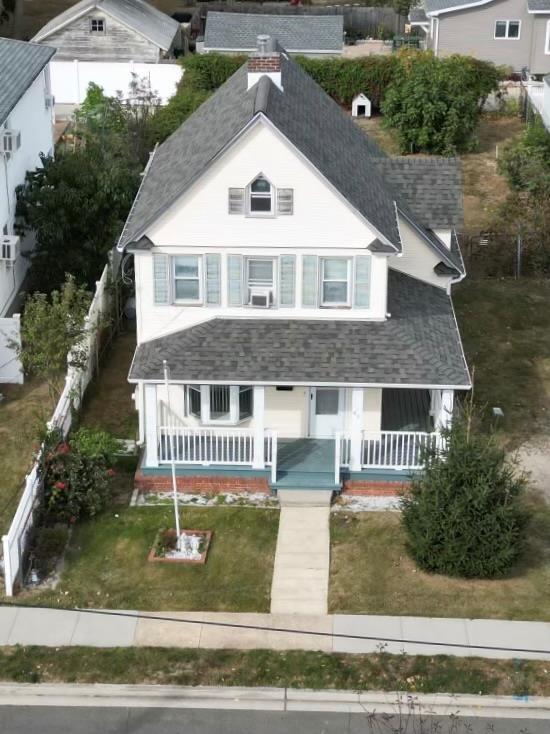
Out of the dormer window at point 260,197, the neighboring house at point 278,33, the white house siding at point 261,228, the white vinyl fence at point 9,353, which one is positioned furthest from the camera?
the neighboring house at point 278,33

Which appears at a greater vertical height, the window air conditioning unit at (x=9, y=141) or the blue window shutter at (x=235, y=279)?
the window air conditioning unit at (x=9, y=141)

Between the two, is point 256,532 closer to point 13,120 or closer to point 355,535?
point 355,535

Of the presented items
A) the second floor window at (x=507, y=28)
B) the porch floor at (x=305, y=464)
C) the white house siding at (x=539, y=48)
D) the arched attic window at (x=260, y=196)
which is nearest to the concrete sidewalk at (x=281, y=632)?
the porch floor at (x=305, y=464)

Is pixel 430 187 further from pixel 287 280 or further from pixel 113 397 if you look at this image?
pixel 113 397

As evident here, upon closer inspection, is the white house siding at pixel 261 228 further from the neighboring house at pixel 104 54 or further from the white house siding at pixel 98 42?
the white house siding at pixel 98 42

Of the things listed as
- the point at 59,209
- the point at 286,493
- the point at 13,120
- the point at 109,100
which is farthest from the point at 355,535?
the point at 109,100

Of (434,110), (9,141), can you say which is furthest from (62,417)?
(434,110)

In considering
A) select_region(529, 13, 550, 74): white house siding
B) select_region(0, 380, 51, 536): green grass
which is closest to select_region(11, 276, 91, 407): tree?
select_region(0, 380, 51, 536): green grass

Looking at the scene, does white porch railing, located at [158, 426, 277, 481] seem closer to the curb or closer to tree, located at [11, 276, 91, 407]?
tree, located at [11, 276, 91, 407]
